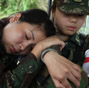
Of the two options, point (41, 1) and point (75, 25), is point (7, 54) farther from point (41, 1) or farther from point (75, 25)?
point (41, 1)

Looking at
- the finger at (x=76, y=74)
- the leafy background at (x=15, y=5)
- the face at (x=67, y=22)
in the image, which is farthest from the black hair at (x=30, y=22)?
the leafy background at (x=15, y=5)

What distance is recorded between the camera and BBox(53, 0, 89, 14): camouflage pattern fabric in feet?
3.95

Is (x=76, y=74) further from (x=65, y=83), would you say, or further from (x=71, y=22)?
(x=71, y=22)

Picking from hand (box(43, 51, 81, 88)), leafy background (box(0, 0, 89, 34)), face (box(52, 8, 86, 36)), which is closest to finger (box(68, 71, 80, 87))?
hand (box(43, 51, 81, 88))

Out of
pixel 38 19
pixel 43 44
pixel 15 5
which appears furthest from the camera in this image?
pixel 15 5

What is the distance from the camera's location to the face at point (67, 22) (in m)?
1.23

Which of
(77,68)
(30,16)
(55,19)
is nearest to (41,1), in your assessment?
(55,19)

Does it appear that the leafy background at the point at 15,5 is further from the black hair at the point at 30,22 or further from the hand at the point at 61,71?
the hand at the point at 61,71

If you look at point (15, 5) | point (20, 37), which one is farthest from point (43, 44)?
point (15, 5)

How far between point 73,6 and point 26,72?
1.96ft

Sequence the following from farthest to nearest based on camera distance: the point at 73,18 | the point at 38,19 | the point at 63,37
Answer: the point at 63,37
the point at 73,18
the point at 38,19

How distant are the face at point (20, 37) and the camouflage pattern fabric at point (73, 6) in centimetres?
30

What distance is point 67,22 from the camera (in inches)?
48.3

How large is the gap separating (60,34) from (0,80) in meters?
0.63
